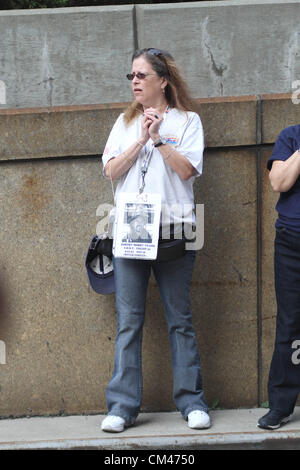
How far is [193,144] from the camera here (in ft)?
12.5

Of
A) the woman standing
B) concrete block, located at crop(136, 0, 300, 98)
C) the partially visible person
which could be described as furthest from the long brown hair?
concrete block, located at crop(136, 0, 300, 98)

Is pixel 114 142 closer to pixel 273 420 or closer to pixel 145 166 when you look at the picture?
pixel 145 166

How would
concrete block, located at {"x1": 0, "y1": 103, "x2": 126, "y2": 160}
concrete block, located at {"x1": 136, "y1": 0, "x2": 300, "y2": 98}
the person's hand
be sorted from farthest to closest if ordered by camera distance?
1. concrete block, located at {"x1": 136, "y1": 0, "x2": 300, "y2": 98}
2. concrete block, located at {"x1": 0, "y1": 103, "x2": 126, "y2": 160}
3. the person's hand

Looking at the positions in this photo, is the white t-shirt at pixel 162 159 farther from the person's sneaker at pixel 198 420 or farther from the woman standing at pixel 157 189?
the person's sneaker at pixel 198 420

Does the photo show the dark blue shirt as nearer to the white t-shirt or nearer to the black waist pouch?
the white t-shirt

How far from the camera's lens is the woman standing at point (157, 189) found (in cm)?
378

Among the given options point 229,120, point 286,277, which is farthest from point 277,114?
point 286,277

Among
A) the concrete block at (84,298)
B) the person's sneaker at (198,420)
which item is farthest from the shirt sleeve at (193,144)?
the person's sneaker at (198,420)

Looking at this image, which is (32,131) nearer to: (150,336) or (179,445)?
(150,336)

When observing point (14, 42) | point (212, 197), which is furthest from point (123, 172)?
point (14, 42)

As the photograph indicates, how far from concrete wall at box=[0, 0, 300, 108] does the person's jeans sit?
6.80ft

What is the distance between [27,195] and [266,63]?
7.61ft

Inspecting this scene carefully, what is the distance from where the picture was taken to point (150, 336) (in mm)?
4434

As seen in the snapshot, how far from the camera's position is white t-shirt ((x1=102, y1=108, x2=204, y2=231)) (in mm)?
3791
